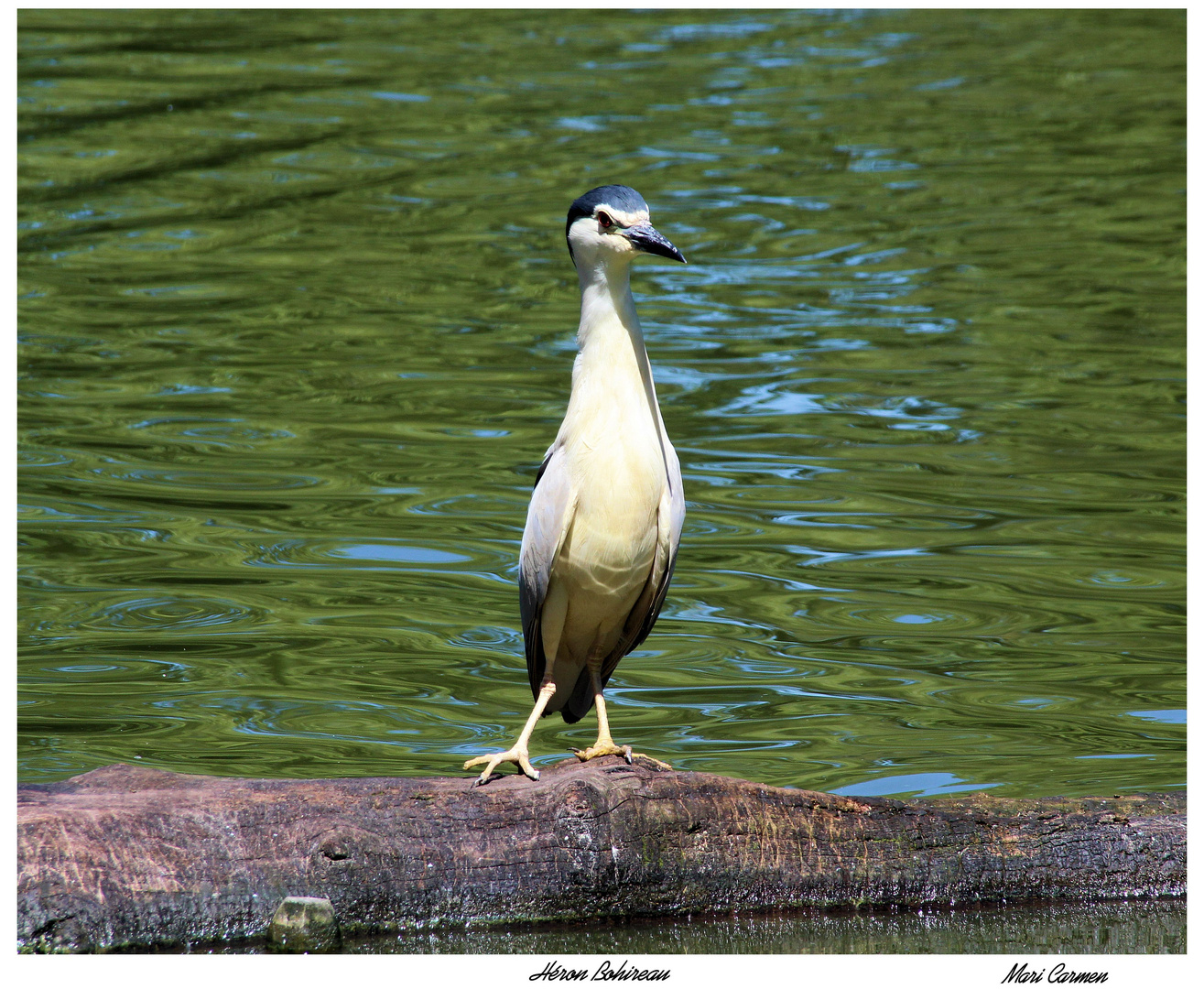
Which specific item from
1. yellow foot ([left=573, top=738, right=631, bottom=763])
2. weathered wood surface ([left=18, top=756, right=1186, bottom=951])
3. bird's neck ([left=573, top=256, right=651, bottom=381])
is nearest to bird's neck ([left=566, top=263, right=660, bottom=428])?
bird's neck ([left=573, top=256, right=651, bottom=381])

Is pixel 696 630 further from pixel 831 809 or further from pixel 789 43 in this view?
pixel 789 43

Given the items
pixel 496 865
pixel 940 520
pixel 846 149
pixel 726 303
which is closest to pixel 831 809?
pixel 496 865

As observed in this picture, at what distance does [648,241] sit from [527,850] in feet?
6.89

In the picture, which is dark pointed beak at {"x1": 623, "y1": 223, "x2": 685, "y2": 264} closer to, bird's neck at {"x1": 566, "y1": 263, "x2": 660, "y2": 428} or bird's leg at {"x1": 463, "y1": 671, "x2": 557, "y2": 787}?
bird's neck at {"x1": 566, "y1": 263, "x2": 660, "y2": 428}

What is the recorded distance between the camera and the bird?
553 centimetres

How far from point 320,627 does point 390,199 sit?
9.49 metres

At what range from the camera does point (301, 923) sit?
4.46 metres

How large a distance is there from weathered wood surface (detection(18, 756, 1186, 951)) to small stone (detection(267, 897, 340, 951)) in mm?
63

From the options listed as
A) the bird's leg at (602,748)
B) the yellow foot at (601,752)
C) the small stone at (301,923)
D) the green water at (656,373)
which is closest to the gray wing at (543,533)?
the bird's leg at (602,748)

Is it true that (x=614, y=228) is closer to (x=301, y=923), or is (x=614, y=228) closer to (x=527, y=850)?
(x=527, y=850)

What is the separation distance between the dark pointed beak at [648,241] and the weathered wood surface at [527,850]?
5.68 ft

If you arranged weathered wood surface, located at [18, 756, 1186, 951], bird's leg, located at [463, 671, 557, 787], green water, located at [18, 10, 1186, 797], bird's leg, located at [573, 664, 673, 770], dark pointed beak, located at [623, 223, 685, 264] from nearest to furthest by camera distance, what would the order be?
1. weathered wood surface, located at [18, 756, 1186, 951]
2. bird's leg, located at [463, 671, 557, 787]
3. bird's leg, located at [573, 664, 673, 770]
4. dark pointed beak, located at [623, 223, 685, 264]
5. green water, located at [18, 10, 1186, 797]

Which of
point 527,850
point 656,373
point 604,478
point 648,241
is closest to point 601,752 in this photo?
point 527,850

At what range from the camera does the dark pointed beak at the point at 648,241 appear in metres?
5.43
